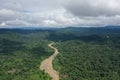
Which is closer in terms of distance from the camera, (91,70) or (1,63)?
(91,70)

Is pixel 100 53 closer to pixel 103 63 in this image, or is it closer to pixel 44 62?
pixel 103 63

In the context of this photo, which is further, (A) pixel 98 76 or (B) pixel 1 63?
(B) pixel 1 63

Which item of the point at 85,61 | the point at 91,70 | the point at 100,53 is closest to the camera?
the point at 91,70

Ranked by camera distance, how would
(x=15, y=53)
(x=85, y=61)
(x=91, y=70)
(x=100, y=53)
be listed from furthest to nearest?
(x=15, y=53) < (x=100, y=53) < (x=85, y=61) < (x=91, y=70)

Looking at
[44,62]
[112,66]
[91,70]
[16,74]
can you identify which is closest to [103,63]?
[112,66]

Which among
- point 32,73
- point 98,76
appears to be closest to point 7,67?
point 32,73

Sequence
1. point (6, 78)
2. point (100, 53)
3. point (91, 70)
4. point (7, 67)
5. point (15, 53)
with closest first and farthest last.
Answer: point (6, 78) < point (91, 70) < point (7, 67) < point (100, 53) < point (15, 53)

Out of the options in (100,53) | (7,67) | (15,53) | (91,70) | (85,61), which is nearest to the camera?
(91,70)

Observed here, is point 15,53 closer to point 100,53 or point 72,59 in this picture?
point 72,59
